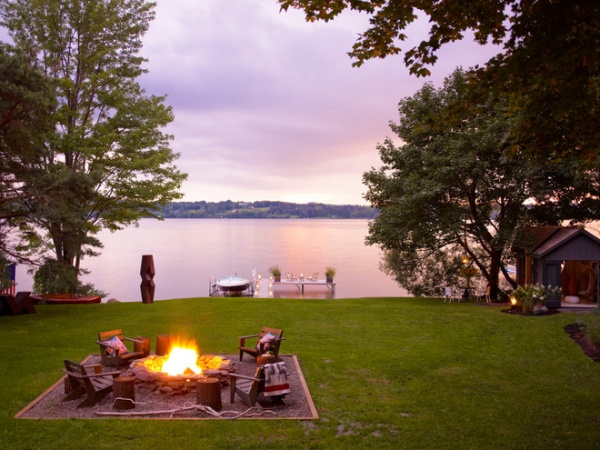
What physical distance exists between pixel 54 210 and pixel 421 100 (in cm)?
1681

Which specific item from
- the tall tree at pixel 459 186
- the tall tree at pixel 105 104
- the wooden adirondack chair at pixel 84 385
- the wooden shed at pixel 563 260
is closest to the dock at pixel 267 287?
the tall tree at pixel 459 186

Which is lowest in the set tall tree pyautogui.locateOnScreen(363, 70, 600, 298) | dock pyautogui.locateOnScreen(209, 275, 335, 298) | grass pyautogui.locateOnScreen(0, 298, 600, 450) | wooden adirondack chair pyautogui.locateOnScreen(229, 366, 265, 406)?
dock pyautogui.locateOnScreen(209, 275, 335, 298)

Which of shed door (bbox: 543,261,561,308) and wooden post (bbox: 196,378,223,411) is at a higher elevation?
shed door (bbox: 543,261,561,308)

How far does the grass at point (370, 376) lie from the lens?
7.45m

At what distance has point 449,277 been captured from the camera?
29469 mm

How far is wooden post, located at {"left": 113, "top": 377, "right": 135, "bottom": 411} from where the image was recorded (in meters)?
8.55

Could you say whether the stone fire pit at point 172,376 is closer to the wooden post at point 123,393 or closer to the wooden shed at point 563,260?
the wooden post at point 123,393

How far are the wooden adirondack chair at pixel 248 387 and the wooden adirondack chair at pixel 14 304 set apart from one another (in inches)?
456

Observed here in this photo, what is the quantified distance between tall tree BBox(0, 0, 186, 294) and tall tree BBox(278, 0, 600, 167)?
15.9m

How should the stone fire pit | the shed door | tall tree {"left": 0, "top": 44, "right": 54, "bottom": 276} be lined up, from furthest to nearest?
the shed door, tall tree {"left": 0, "top": 44, "right": 54, "bottom": 276}, the stone fire pit

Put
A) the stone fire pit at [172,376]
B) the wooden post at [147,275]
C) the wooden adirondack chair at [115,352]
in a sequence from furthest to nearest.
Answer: the wooden post at [147,275], the wooden adirondack chair at [115,352], the stone fire pit at [172,376]

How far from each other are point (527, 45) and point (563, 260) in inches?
586

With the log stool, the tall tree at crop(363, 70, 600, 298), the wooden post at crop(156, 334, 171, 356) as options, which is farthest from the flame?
the tall tree at crop(363, 70, 600, 298)

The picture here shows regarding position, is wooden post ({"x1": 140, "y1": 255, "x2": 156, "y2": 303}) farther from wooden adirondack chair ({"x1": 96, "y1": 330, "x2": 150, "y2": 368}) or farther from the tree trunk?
the tree trunk
